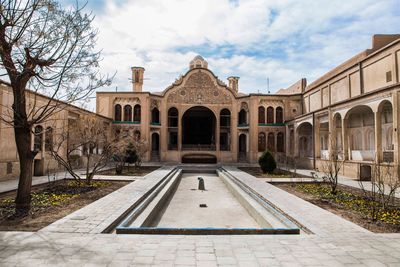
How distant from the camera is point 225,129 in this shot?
33.1 m

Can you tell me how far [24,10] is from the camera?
262 inches

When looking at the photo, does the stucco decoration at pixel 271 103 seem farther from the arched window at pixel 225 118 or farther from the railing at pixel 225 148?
the railing at pixel 225 148

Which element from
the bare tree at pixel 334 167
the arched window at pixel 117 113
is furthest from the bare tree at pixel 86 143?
the bare tree at pixel 334 167

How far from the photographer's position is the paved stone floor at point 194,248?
4227mm

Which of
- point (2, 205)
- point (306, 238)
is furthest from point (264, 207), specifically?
point (2, 205)

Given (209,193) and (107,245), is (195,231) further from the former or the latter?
(209,193)

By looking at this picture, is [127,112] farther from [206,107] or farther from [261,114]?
[261,114]

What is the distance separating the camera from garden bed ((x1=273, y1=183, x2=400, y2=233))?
6.47 metres

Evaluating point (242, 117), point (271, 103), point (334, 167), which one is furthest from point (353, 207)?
point (242, 117)

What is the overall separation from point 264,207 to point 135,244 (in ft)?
15.5

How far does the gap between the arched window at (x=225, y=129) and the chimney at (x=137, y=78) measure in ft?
35.6

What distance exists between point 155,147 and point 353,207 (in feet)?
86.2

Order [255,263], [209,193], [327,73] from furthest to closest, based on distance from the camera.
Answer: [327,73] → [209,193] → [255,263]

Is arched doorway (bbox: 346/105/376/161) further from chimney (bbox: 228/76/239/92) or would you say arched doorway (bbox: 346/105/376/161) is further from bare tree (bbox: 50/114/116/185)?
chimney (bbox: 228/76/239/92)
